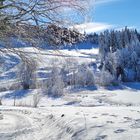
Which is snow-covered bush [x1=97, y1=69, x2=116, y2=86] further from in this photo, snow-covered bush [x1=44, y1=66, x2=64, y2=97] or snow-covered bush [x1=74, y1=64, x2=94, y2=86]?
snow-covered bush [x1=44, y1=66, x2=64, y2=97]

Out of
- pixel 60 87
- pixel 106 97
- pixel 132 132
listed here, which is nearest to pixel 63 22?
pixel 132 132

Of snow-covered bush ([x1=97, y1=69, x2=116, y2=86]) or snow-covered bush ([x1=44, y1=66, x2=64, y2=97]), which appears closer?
snow-covered bush ([x1=44, y1=66, x2=64, y2=97])

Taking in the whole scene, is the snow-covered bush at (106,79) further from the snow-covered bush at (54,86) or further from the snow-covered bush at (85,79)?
the snow-covered bush at (54,86)

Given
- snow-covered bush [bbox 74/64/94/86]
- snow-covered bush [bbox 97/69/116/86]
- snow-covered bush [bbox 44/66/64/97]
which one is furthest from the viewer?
snow-covered bush [bbox 97/69/116/86]

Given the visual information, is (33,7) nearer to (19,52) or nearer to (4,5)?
(4,5)

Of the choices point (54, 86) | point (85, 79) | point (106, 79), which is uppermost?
point (85, 79)

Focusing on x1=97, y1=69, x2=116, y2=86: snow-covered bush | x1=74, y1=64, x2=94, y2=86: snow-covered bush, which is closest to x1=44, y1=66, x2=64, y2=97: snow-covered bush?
x1=74, y1=64, x2=94, y2=86: snow-covered bush

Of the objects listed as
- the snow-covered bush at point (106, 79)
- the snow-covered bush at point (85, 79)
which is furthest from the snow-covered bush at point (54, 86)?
the snow-covered bush at point (106, 79)

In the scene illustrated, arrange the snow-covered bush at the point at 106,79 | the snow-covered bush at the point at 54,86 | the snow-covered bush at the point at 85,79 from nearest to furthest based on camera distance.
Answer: the snow-covered bush at the point at 54,86, the snow-covered bush at the point at 85,79, the snow-covered bush at the point at 106,79

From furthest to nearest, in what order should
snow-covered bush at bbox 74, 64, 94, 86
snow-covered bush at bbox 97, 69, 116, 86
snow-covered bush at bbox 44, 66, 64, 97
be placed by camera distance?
snow-covered bush at bbox 97, 69, 116, 86 < snow-covered bush at bbox 74, 64, 94, 86 < snow-covered bush at bbox 44, 66, 64, 97

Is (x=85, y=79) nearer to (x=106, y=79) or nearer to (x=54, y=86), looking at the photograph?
(x=106, y=79)

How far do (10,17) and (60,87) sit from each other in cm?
6444

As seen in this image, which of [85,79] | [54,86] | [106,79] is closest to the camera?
[54,86]

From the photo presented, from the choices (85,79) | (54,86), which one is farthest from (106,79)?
(54,86)
